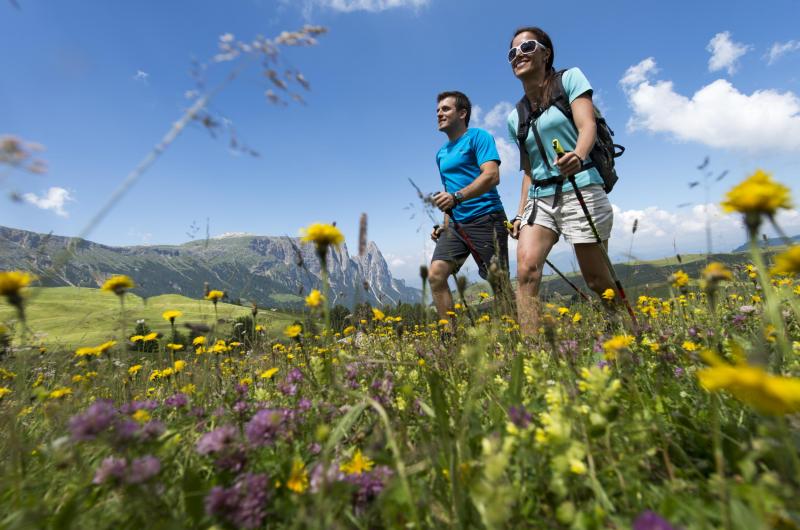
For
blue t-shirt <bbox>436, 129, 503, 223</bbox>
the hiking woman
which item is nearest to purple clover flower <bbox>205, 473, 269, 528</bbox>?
the hiking woman

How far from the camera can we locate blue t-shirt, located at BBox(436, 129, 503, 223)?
223 inches

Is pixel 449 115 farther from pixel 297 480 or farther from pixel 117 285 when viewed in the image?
pixel 297 480

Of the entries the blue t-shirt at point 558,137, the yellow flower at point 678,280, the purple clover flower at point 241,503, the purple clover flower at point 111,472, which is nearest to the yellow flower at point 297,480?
the purple clover flower at point 241,503

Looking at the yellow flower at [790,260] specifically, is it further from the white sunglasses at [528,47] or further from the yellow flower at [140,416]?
the white sunglasses at [528,47]

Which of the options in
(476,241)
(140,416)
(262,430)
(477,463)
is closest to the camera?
(477,463)

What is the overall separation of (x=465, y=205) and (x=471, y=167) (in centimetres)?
58

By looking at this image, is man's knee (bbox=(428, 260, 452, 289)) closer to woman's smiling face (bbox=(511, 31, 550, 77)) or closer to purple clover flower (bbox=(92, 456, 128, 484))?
woman's smiling face (bbox=(511, 31, 550, 77))

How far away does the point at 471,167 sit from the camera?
5.86 meters

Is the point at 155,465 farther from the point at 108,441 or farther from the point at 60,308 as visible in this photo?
the point at 60,308

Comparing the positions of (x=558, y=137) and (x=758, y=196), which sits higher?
(x=558, y=137)

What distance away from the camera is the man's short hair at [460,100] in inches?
243

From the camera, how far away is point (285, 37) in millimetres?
1891

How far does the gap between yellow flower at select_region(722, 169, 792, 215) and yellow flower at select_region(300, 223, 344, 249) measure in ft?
4.36

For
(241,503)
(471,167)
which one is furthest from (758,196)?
(471,167)
